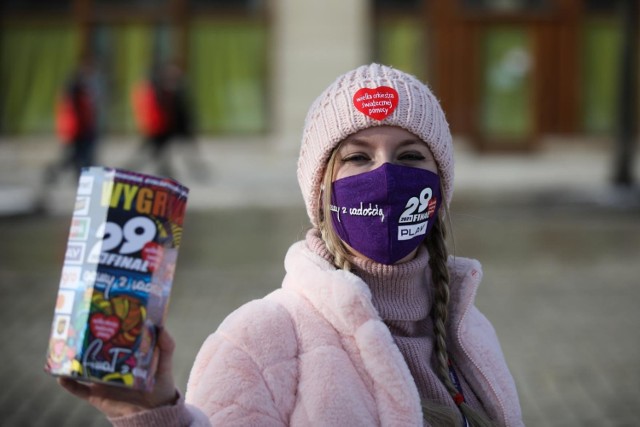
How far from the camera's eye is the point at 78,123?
1677cm

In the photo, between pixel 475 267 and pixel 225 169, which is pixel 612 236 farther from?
pixel 475 267

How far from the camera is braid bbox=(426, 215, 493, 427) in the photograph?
99.3 inches

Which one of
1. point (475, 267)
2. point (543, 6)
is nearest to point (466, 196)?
point (543, 6)

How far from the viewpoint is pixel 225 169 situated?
19438 millimetres

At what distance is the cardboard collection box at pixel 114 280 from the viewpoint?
1.84 meters

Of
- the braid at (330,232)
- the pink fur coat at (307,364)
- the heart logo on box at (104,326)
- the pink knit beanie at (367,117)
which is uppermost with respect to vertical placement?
the pink knit beanie at (367,117)

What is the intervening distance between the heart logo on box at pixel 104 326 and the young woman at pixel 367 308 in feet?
0.78

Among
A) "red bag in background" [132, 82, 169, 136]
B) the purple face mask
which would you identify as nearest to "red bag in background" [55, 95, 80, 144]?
"red bag in background" [132, 82, 169, 136]

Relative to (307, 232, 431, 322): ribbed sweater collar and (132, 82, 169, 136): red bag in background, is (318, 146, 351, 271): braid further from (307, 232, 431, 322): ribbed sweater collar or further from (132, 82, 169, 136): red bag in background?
(132, 82, 169, 136): red bag in background

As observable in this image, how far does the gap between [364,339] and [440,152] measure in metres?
0.53

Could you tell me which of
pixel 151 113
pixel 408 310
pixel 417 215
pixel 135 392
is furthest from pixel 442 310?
pixel 151 113

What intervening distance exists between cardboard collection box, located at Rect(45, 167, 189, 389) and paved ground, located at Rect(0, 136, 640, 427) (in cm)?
101

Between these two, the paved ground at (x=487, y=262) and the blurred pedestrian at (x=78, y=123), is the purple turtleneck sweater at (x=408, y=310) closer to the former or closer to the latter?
the paved ground at (x=487, y=262)

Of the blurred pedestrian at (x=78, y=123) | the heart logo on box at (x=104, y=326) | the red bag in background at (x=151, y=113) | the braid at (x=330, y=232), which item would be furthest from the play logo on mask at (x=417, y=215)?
the red bag in background at (x=151, y=113)
